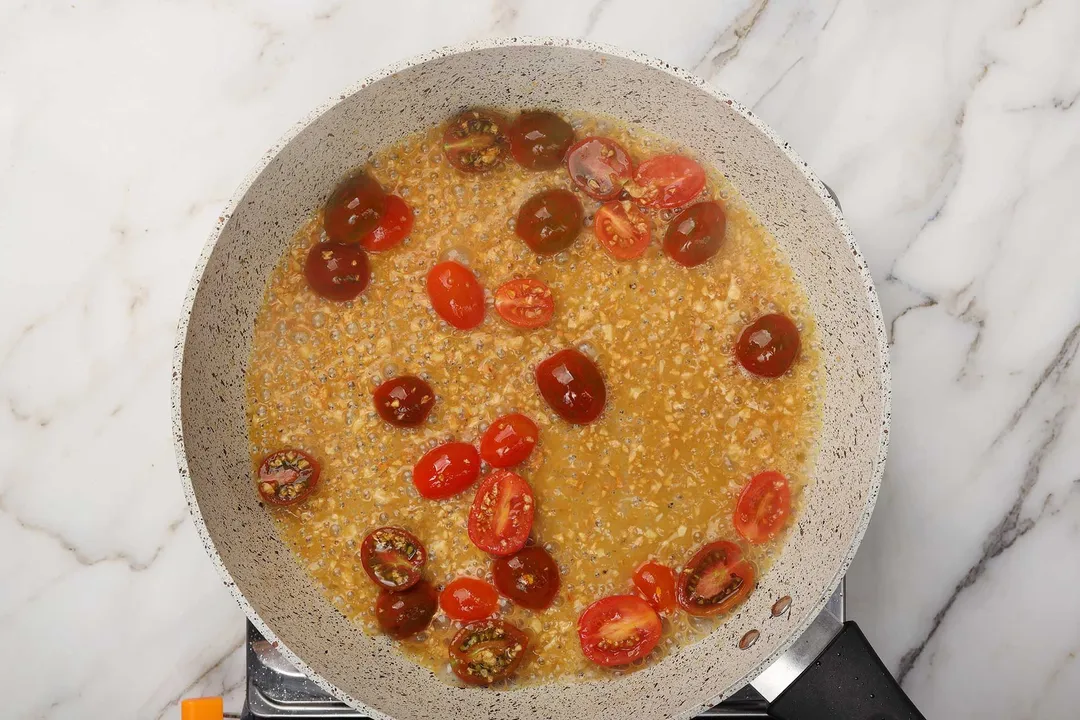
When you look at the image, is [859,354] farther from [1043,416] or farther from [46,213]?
[46,213]

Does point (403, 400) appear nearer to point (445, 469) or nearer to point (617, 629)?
point (445, 469)

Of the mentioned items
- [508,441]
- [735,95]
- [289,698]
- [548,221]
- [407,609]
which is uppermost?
[735,95]

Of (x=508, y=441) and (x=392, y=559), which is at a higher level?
(x=508, y=441)

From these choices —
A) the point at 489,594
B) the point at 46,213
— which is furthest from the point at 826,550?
the point at 46,213

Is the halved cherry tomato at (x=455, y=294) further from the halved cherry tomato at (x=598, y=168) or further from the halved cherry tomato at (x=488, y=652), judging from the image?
the halved cherry tomato at (x=488, y=652)

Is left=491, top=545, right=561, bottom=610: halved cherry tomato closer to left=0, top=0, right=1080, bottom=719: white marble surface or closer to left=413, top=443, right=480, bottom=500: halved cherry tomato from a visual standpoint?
left=413, top=443, right=480, bottom=500: halved cherry tomato

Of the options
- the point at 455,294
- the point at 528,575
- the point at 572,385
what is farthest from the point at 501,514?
the point at 455,294
